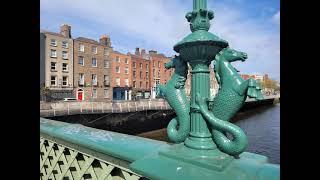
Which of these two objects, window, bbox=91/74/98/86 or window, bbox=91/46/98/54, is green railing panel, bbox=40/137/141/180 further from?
window, bbox=91/46/98/54

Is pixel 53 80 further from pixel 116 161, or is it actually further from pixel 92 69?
pixel 116 161

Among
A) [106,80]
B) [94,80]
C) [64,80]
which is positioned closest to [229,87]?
[64,80]

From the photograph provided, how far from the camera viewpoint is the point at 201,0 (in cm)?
177

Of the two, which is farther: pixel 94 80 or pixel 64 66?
pixel 94 80

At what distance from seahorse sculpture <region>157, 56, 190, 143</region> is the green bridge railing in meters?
0.13

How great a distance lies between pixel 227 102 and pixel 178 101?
0.42 m

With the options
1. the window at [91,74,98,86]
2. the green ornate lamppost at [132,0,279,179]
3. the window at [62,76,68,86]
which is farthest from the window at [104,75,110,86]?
the green ornate lamppost at [132,0,279,179]

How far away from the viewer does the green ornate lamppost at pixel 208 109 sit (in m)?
1.53

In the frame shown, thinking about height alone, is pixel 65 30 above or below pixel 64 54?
above

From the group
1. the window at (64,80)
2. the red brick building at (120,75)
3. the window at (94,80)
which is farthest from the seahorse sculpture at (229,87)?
the red brick building at (120,75)

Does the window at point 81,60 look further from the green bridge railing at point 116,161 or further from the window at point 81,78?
the green bridge railing at point 116,161

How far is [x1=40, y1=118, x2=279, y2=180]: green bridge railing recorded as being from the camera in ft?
4.61

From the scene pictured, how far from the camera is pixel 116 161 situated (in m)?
2.05
